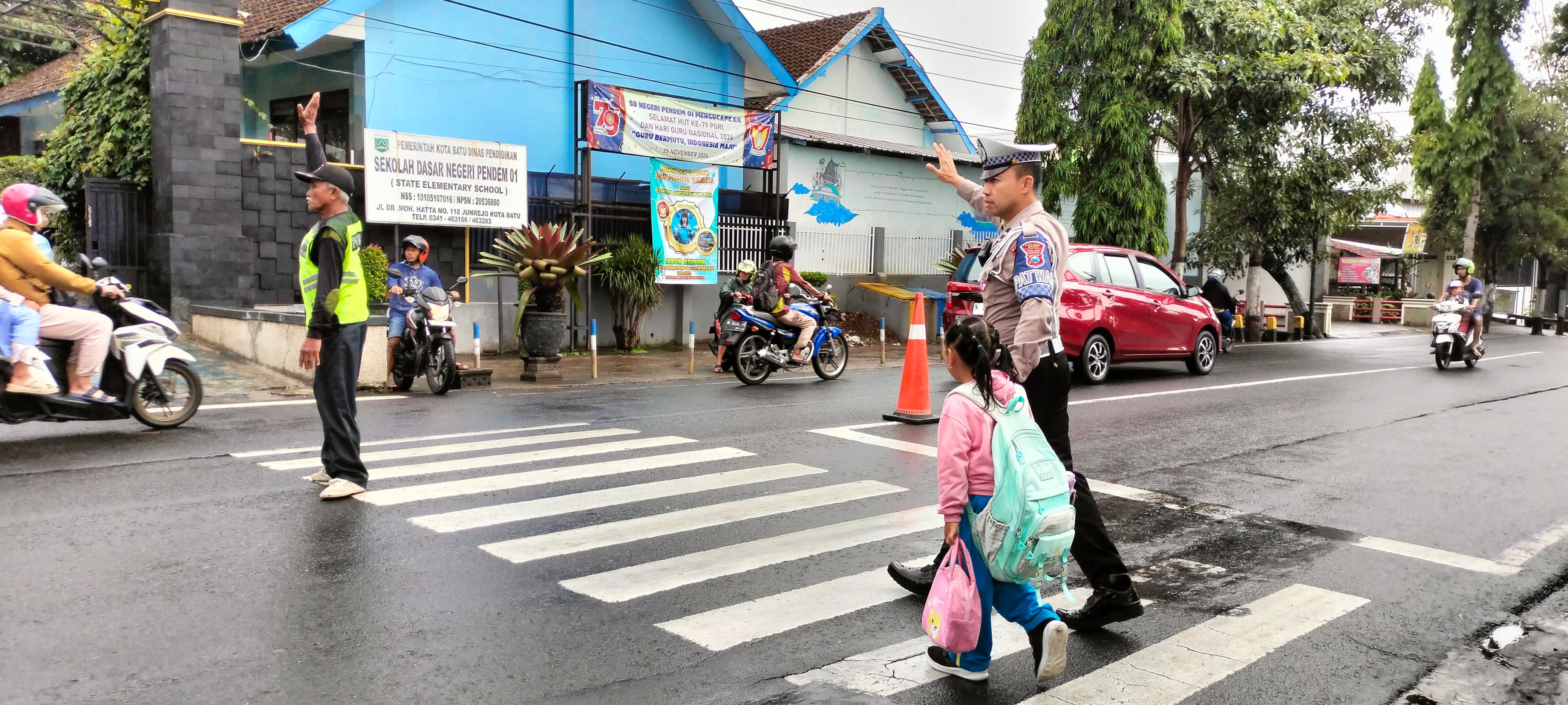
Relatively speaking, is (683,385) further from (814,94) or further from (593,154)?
(814,94)

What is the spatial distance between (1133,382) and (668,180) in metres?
8.08

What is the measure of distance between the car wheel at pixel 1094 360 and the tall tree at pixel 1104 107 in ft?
27.9

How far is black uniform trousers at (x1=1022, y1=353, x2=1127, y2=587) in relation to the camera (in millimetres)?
4355

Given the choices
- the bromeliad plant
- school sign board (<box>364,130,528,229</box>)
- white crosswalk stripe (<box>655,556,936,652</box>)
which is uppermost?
school sign board (<box>364,130,528,229</box>)

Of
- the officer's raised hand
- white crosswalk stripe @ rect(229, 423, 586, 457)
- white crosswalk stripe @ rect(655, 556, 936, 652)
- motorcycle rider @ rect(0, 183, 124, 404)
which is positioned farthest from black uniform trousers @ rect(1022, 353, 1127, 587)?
motorcycle rider @ rect(0, 183, 124, 404)

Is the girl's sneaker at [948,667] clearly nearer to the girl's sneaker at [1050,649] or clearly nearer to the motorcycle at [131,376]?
the girl's sneaker at [1050,649]

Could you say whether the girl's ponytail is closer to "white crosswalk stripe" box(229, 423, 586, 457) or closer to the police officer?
the police officer

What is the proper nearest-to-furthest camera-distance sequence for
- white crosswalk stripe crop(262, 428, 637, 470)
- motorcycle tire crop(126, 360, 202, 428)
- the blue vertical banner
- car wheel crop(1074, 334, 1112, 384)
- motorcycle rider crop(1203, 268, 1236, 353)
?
white crosswalk stripe crop(262, 428, 637, 470)
motorcycle tire crop(126, 360, 202, 428)
car wheel crop(1074, 334, 1112, 384)
the blue vertical banner
motorcycle rider crop(1203, 268, 1236, 353)

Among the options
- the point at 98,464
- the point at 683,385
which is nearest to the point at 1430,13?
the point at 683,385

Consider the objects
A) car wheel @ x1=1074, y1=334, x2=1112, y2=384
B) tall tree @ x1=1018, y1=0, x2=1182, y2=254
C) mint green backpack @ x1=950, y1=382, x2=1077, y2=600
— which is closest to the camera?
mint green backpack @ x1=950, y1=382, x2=1077, y2=600

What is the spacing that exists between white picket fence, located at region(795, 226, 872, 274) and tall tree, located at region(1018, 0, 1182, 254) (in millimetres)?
3929

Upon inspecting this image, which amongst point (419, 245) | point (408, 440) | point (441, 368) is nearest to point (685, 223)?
point (419, 245)

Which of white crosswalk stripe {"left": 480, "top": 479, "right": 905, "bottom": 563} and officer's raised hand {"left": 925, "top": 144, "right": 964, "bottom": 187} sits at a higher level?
officer's raised hand {"left": 925, "top": 144, "right": 964, "bottom": 187}

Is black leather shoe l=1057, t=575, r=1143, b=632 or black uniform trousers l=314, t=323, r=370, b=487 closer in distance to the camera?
black leather shoe l=1057, t=575, r=1143, b=632
